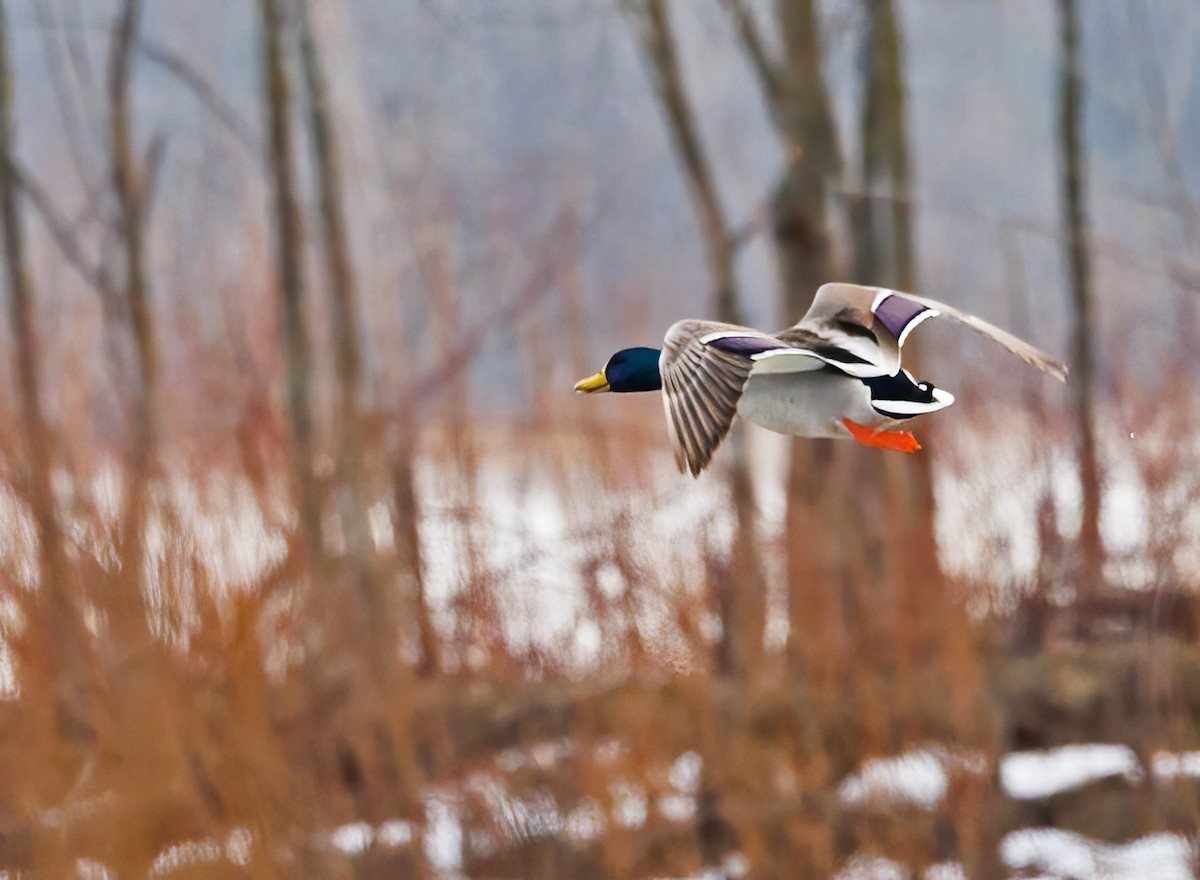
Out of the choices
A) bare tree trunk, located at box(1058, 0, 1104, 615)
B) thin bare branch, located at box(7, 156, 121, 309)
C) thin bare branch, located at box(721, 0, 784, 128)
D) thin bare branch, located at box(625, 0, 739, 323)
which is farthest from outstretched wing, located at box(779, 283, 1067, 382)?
thin bare branch, located at box(7, 156, 121, 309)

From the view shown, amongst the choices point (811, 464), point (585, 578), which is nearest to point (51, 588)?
point (585, 578)

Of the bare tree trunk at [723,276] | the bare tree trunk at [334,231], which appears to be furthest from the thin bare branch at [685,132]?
the bare tree trunk at [334,231]

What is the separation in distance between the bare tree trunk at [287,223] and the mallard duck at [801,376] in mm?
3808

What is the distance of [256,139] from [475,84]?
30.1ft

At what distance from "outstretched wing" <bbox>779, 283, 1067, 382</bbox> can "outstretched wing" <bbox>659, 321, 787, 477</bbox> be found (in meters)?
0.08

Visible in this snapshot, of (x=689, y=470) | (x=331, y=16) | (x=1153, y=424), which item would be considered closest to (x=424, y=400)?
(x=331, y=16)

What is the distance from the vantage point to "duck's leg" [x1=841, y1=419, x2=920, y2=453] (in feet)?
3.42

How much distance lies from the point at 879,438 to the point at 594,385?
23cm

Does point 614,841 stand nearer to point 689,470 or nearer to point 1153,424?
point 1153,424

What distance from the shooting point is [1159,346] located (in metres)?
5.61

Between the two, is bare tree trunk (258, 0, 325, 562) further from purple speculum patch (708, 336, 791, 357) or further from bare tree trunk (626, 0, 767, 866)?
purple speculum patch (708, 336, 791, 357)

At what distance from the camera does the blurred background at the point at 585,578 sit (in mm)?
3889

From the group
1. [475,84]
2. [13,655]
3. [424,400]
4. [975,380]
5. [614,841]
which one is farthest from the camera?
[475,84]

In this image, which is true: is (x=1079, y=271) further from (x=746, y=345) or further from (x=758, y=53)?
(x=746, y=345)
